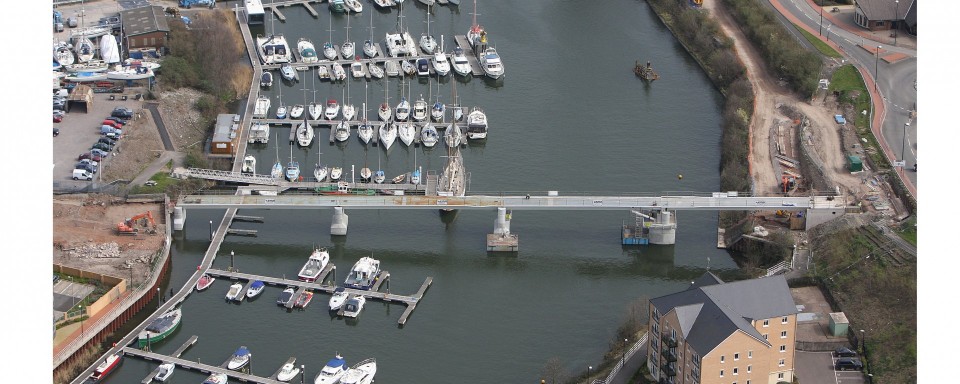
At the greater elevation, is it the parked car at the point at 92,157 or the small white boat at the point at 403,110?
the small white boat at the point at 403,110

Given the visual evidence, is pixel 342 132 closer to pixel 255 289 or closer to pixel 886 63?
pixel 255 289

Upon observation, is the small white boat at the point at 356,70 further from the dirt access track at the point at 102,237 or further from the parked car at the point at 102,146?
the dirt access track at the point at 102,237

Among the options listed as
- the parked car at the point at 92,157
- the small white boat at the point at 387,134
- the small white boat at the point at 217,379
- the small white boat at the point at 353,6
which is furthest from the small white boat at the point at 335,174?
the small white boat at the point at 353,6

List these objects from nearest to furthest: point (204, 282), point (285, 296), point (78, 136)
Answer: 1. point (285, 296)
2. point (204, 282)
3. point (78, 136)

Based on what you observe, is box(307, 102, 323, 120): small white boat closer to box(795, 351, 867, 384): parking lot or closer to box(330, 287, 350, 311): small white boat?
box(330, 287, 350, 311): small white boat

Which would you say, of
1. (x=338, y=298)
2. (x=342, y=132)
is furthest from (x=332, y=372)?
(x=342, y=132)

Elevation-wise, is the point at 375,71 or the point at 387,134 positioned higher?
the point at 375,71
